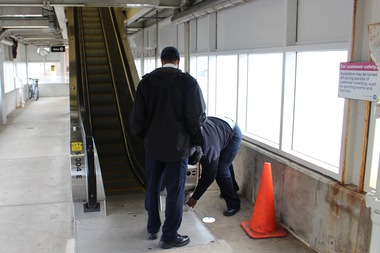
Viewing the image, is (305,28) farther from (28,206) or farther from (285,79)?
(28,206)

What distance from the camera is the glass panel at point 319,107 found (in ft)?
12.4

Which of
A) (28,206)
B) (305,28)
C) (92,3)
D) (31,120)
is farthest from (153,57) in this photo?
(305,28)

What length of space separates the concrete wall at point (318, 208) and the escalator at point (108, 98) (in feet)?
6.03

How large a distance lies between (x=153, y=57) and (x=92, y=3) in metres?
5.62

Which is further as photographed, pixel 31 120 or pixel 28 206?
pixel 31 120

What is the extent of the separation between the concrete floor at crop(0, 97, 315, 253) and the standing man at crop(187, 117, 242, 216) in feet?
0.70

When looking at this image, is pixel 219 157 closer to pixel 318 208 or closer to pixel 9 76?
pixel 318 208

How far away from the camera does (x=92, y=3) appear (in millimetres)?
6125

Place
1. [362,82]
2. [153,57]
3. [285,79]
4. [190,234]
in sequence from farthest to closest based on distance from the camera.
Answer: [153,57] → [285,79] → [190,234] → [362,82]

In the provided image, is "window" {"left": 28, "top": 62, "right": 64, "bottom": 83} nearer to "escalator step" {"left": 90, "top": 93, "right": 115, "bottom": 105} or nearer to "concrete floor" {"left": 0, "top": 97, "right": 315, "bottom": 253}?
"concrete floor" {"left": 0, "top": 97, "right": 315, "bottom": 253}

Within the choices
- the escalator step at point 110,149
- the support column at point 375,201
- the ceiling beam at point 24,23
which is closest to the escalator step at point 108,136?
the escalator step at point 110,149

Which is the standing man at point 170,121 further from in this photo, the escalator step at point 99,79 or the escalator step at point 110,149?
the escalator step at point 99,79

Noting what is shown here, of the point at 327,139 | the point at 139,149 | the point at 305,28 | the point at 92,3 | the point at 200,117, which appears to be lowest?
the point at 139,149

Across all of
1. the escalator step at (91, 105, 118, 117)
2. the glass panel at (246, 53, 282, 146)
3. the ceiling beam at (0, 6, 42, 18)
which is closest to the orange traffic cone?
the glass panel at (246, 53, 282, 146)
